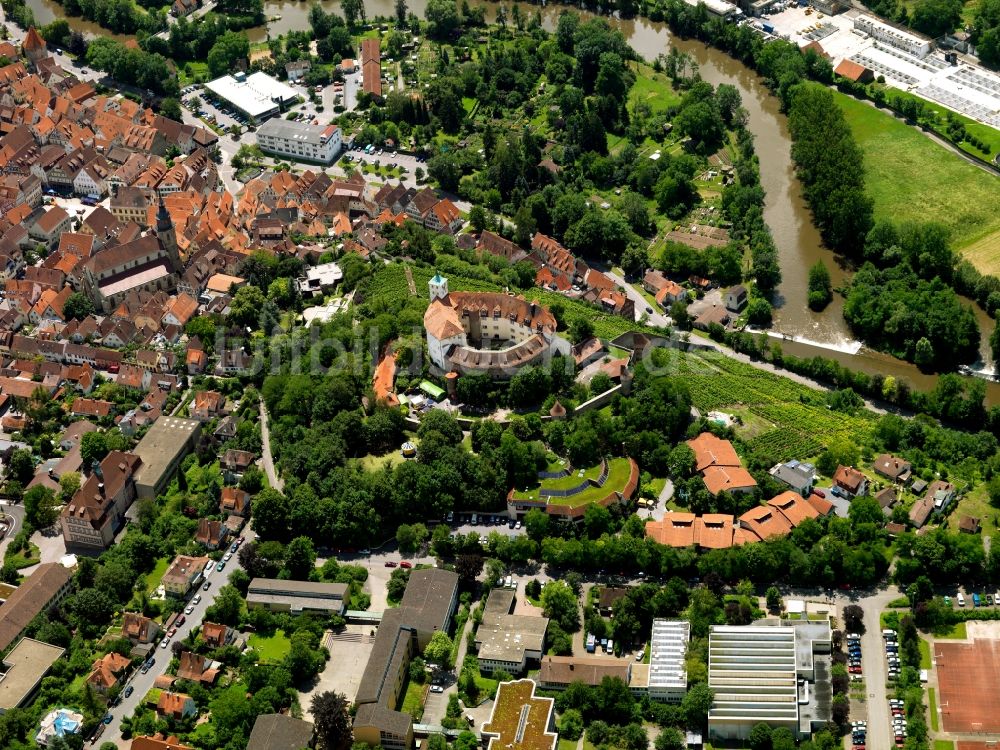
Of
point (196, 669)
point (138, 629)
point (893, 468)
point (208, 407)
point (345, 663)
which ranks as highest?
point (893, 468)

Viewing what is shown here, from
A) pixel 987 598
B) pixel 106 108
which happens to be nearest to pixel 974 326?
pixel 987 598

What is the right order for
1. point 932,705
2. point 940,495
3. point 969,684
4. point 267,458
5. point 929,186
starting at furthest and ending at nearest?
1. point 929,186
2. point 267,458
3. point 940,495
4. point 969,684
5. point 932,705

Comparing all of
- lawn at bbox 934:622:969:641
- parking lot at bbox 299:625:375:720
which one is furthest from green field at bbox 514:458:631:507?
lawn at bbox 934:622:969:641

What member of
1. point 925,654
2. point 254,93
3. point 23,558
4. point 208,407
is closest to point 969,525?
point 925,654

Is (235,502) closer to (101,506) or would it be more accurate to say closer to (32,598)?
(101,506)

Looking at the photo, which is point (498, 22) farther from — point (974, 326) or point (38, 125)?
point (974, 326)
